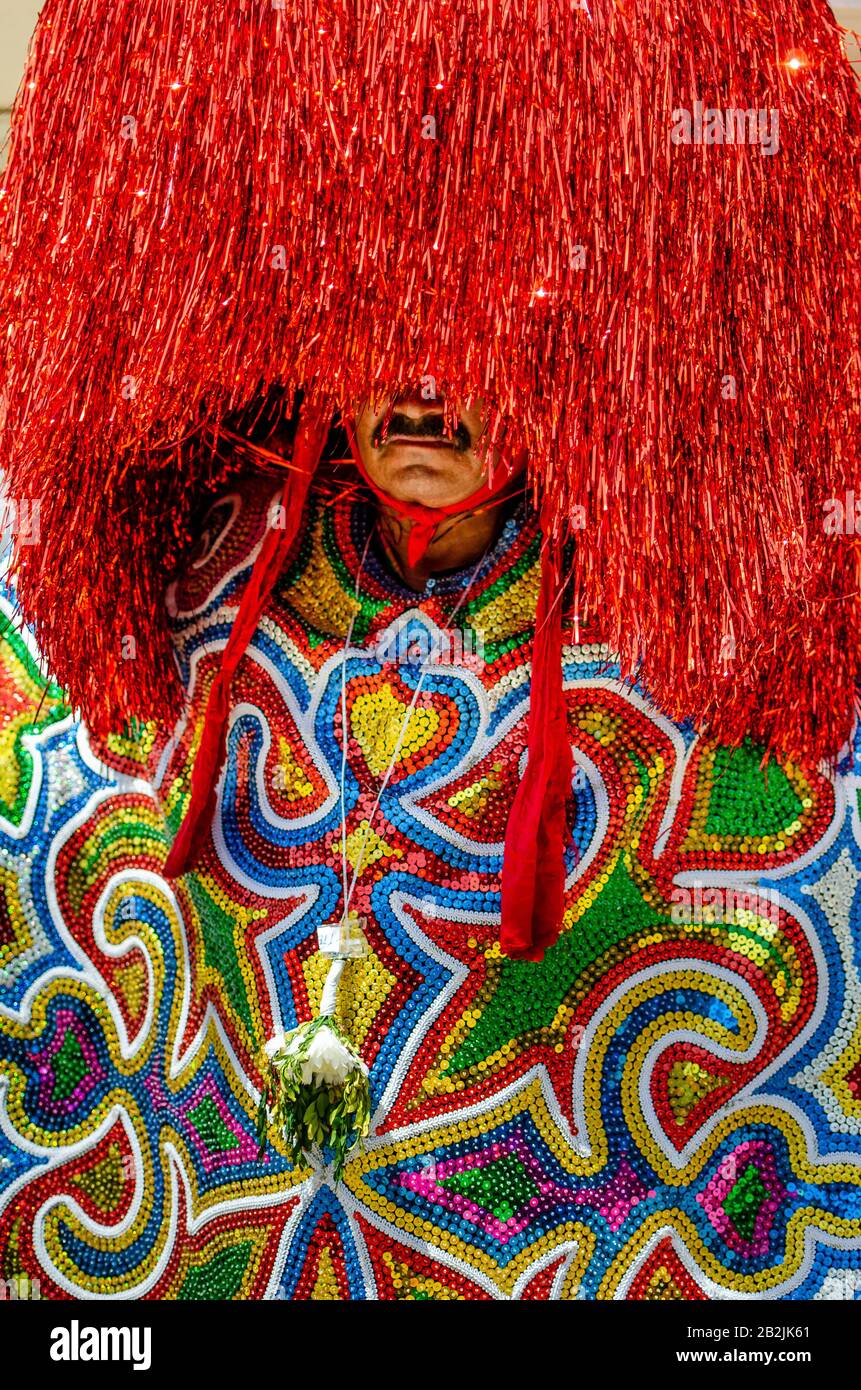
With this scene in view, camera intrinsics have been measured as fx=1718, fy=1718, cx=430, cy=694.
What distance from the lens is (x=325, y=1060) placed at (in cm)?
150

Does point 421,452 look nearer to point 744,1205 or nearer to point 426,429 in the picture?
point 426,429

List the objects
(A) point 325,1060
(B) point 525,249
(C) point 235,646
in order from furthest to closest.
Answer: (C) point 235,646, (A) point 325,1060, (B) point 525,249

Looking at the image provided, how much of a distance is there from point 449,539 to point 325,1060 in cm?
52

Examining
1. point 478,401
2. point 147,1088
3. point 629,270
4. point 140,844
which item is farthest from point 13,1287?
point 629,270

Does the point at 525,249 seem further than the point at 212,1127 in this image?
No

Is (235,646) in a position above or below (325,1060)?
above

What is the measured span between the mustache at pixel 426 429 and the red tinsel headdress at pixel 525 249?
12cm

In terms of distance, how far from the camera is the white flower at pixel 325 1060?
59.1 inches

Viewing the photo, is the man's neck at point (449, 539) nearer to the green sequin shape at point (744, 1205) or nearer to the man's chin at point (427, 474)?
the man's chin at point (427, 474)

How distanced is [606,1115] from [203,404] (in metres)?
0.79

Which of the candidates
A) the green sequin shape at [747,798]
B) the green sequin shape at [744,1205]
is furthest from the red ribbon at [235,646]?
the green sequin shape at [744,1205]

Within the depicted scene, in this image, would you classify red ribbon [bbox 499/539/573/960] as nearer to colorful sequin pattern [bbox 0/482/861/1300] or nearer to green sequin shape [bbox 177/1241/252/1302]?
colorful sequin pattern [bbox 0/482/861/1300]

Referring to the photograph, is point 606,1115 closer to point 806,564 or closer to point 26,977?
point 806,564

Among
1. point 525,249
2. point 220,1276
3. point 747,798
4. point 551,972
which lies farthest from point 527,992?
point 525,249
